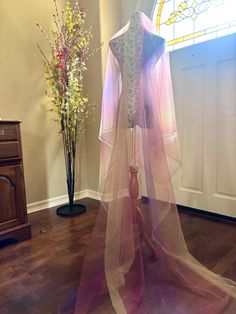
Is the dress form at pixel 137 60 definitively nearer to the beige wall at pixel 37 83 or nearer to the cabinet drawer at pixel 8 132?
the cabinet drawer at pixel 8 132

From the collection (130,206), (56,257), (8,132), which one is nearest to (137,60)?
(130,206)

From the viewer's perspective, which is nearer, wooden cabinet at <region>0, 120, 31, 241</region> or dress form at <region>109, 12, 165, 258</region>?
dress form at <region>109, 12, 165, 258</region>

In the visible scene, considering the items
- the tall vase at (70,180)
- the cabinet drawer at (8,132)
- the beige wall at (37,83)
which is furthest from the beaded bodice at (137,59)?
the beige wall at (37,83)

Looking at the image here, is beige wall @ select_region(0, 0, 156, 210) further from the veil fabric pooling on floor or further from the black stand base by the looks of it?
the veil fabric pooling on floor

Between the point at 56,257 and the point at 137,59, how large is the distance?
1.34m

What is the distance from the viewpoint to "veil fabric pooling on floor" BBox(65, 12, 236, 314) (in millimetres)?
1200

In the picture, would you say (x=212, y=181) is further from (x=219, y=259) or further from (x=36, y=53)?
(x=36, y=53)

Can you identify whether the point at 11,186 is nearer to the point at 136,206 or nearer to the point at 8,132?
the point at 8,132

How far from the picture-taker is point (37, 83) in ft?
8.18

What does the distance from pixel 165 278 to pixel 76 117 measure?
5.38 ft

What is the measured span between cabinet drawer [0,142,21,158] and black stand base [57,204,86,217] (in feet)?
2.73

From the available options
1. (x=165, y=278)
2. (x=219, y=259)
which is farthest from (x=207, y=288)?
(x=219, y=259)

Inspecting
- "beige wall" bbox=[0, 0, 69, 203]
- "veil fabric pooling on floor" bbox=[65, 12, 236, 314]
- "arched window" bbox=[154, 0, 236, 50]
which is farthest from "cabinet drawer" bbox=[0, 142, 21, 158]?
"arched window" bbox=[154, 0, 236, 50]

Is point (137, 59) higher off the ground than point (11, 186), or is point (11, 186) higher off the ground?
point (137, 59)
